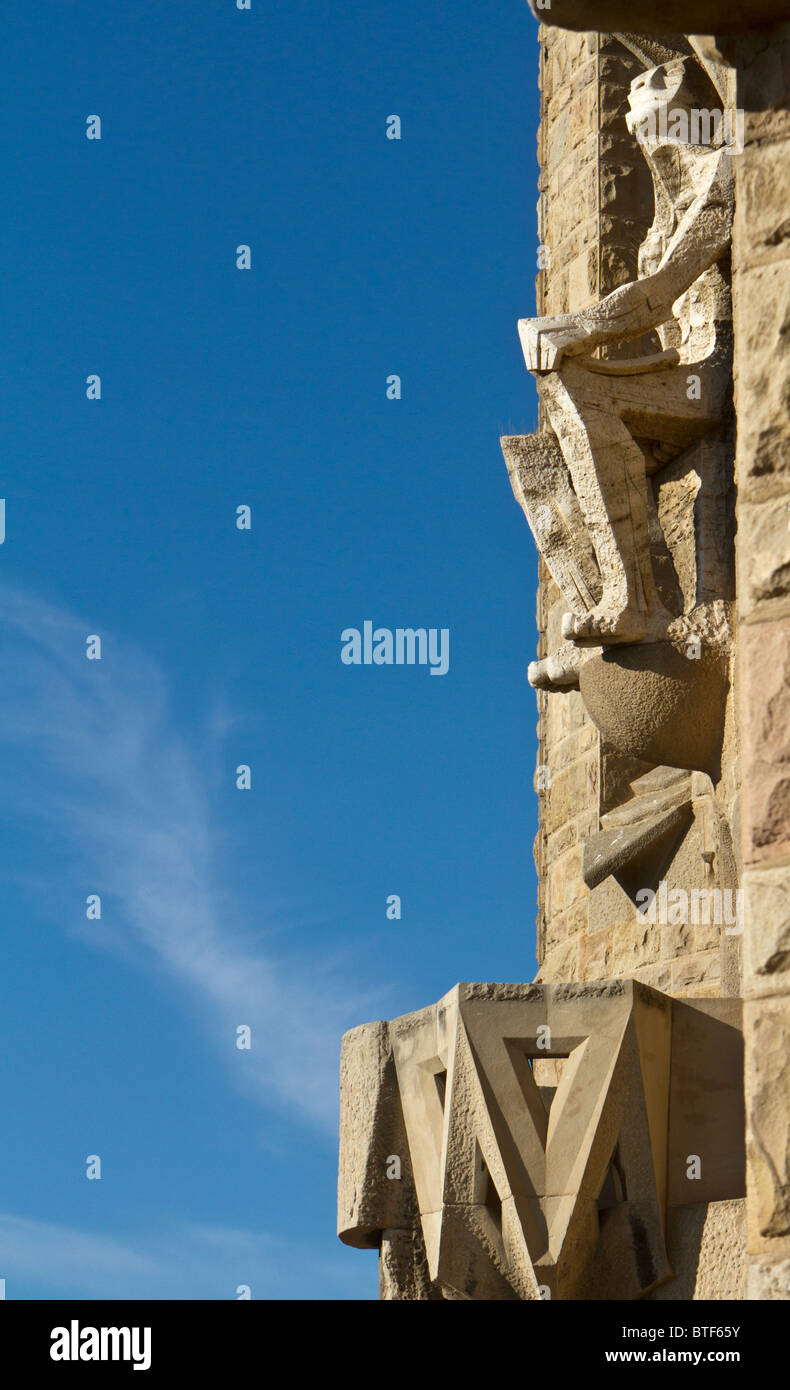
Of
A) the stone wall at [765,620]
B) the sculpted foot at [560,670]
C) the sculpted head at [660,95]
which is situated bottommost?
the stone wall at [765,620]

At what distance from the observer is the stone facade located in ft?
20.8

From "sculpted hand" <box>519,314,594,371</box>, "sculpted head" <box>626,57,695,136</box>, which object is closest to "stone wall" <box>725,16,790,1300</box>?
"sculpted hand" <box>519,314,594,371</box>

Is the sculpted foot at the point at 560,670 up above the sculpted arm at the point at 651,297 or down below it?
below

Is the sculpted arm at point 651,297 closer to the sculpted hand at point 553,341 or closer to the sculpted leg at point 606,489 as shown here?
the sculpted hand at point 553,341

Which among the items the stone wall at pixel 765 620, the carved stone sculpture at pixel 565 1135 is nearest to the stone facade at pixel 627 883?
the carved stone sculpture at pixel 565 1135

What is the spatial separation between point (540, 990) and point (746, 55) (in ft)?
9.81

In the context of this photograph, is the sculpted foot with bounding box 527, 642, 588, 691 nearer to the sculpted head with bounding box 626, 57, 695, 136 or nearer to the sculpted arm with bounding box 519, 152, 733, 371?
the sculpted arm with bounding box 519, 152, 733, 371

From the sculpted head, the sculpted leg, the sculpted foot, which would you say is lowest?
the sculpted foot

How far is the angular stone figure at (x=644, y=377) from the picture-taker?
7.09 m

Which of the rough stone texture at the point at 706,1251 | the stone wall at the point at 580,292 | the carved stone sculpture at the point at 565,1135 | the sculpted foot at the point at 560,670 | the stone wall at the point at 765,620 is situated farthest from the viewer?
the stone wall at the point at 580,292

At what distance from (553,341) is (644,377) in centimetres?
43

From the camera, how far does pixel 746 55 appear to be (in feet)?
15.4

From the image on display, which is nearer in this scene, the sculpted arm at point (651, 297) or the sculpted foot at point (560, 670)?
the sculpted arm at point (651, 297)
